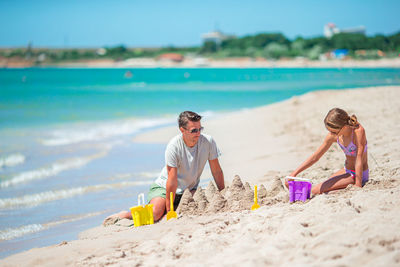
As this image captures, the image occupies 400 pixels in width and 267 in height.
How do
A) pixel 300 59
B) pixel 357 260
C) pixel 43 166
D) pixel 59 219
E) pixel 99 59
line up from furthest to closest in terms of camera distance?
1. pixel 99 59
2. pixel 300 59
3. pixel 43 166
4. pixel 59 219
5. pixel 357 260

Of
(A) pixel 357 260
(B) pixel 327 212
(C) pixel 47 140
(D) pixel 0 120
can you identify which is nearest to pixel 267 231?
(B) pixel 327 212

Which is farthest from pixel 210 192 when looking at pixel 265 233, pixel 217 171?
pixel 265 233

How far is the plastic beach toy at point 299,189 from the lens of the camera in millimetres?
3970

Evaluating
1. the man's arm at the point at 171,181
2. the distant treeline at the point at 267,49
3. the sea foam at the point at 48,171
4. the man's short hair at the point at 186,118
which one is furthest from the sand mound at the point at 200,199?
the distant treeline at the point at 267,49

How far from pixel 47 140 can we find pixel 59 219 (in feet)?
22.4

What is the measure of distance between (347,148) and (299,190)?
2.52 ft

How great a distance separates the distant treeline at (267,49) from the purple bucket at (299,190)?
10118cm

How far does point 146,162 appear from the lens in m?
8.28

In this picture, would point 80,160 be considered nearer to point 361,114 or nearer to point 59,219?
point 59,219

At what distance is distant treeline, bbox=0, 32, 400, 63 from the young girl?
100640 millimetres

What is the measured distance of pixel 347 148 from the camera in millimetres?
4316

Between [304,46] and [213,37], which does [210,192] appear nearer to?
[304,46]

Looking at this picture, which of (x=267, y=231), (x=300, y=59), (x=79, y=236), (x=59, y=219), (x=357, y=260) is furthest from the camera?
(x=300, y=59)

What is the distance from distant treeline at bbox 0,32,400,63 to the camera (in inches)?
4058
